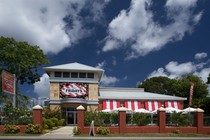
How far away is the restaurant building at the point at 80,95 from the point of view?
1661 inches

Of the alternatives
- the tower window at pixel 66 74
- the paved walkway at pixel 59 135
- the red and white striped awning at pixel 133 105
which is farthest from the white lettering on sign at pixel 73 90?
the paved walkway at pixel 59 135

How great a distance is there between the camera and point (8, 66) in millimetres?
45375

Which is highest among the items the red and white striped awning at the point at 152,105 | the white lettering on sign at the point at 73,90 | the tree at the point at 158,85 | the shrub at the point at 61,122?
the tree at the point at 158,85

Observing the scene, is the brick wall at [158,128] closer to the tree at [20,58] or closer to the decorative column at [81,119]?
the decorative column at [81,119]

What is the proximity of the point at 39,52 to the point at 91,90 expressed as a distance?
10752 mm

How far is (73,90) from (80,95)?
1.19 m

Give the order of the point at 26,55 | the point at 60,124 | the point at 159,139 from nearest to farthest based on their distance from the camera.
→ the point at 159,139 → the point at 60,124 → the point at 26,55

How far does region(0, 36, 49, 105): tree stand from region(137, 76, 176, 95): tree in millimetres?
33545

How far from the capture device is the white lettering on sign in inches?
1666

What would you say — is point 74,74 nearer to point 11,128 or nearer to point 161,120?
point 11,128

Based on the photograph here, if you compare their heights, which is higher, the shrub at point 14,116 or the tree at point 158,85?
the tree at point 158,85

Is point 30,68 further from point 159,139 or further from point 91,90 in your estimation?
point 159,139

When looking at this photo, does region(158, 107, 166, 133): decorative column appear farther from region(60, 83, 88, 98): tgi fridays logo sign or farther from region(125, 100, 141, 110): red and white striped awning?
region(60, 83, 88, 98): tgi fridays logo sign

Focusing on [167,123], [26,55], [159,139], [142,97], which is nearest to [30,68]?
[26,55]
